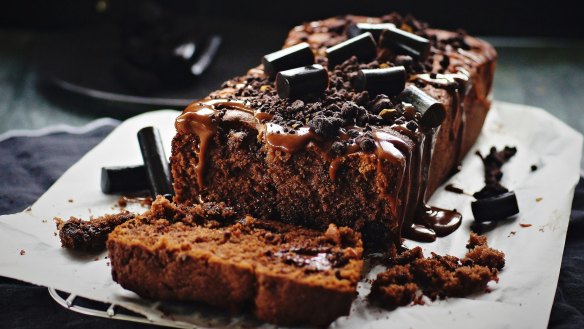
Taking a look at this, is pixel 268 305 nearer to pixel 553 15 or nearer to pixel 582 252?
pixel 582 252

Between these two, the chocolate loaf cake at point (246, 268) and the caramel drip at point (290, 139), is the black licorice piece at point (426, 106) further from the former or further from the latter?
the chocolate loaf cake at point (246, 268)

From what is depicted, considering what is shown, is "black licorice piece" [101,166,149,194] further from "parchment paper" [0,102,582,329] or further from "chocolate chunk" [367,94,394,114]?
"chocolate chunk" [367,94,394,114]

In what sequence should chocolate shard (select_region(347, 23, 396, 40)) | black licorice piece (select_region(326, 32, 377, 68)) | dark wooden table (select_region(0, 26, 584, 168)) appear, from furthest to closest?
dark wooden table (select_region(0, 26, 584, 168)), chocolate shard (select_region(347, 23, 396, 40)), black licorice piece (select_region(326, 32, 377, 68))

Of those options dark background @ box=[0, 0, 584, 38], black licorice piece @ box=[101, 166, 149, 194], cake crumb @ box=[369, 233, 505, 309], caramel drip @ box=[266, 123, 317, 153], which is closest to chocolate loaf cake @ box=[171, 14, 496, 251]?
caramel drip @ box=[266, 123, 317, 153]

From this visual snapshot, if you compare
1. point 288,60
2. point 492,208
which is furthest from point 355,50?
point 492,208

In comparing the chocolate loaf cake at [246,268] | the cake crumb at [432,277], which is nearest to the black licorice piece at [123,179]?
the chocolate loaf cake at [246,268]

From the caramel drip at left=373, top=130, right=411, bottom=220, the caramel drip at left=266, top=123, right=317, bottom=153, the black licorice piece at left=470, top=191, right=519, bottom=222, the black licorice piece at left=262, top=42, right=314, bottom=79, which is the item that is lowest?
the black licorice piece at left=470, top=191, right=519, bottom=222

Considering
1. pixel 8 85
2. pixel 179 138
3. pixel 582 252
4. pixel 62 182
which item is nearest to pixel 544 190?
pixel 582 252
